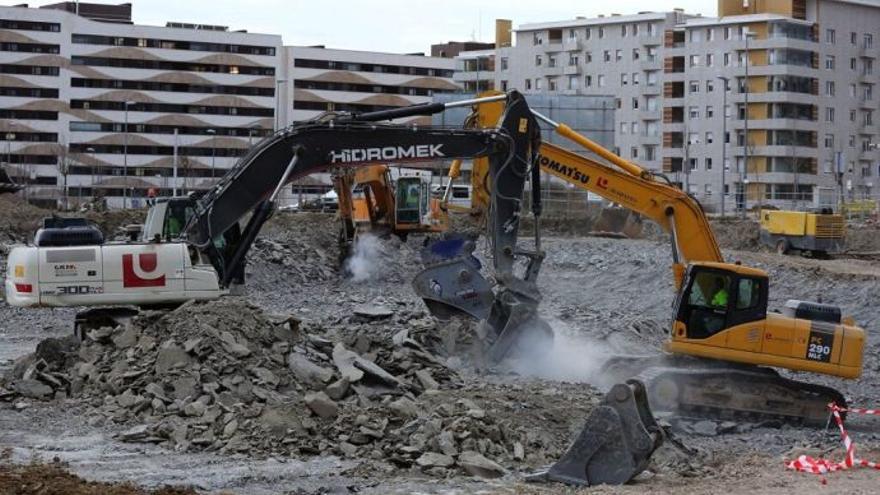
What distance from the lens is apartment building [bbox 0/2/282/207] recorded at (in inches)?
3772

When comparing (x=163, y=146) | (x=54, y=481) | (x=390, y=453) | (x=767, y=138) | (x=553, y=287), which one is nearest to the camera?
(x=54, y=481)

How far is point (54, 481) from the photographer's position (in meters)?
12.7

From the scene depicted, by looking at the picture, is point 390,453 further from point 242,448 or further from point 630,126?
point 630,126

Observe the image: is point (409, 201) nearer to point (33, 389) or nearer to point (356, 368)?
point (33, 389)

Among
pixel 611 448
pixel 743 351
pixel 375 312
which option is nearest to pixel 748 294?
pixel 743 351

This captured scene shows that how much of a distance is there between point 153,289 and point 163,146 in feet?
266

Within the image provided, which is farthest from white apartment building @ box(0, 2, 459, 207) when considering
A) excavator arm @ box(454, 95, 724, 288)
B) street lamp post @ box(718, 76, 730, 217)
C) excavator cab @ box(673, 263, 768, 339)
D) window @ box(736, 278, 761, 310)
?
window @ box(736, 278, 761, 310)

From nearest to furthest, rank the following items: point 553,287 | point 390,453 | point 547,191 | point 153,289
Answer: point 390,453 → point 153,289 → point 553,287 → point 547,191

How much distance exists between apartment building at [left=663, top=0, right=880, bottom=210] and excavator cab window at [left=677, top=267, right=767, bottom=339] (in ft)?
211

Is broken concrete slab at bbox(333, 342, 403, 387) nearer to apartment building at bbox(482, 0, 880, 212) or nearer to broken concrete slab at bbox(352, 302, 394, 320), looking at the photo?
broken concrete slab at bbox(352, 302, 394, 320)

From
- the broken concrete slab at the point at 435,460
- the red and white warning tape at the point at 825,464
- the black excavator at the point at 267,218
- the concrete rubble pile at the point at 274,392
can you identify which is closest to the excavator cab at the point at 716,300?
the concrete rubble pile at the point at 274,392

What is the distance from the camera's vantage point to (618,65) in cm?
9300

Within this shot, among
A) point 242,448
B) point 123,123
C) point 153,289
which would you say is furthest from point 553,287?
point 123,123

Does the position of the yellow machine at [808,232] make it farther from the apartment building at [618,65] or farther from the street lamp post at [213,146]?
the street lamp post at [213,146]
